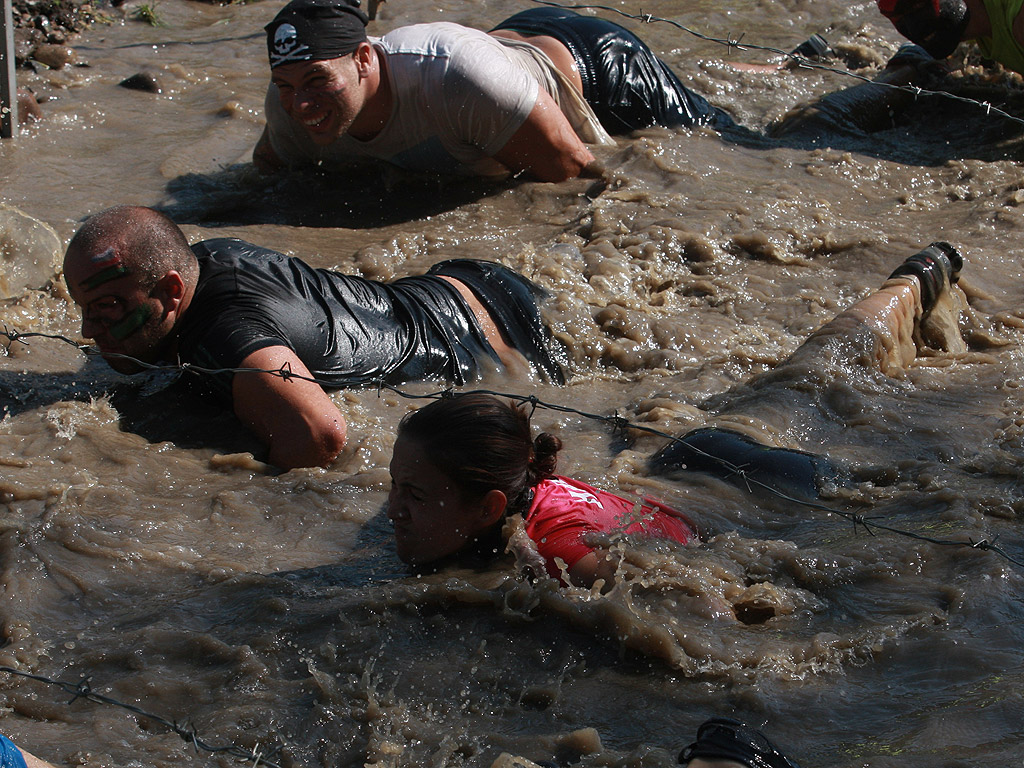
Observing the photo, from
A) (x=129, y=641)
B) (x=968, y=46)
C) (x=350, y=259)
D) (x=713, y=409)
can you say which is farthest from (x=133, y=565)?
(x=968, y=46)

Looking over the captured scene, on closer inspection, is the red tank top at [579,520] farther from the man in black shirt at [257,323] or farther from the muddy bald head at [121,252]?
the muddy bald head at [121,252]

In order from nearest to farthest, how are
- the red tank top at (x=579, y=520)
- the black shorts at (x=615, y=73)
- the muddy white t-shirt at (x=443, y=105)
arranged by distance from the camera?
the red tank top at (x=579, y=520), the muddy white t-shirt at (x=443, y=105), the black shorts at (x=615, y=73)

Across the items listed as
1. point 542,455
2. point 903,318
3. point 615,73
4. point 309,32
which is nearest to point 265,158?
point 309,32

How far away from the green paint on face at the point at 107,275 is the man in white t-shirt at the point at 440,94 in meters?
2.13

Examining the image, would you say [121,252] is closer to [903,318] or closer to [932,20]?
[903,318]

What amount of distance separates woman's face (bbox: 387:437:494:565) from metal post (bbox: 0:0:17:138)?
4.54 metres

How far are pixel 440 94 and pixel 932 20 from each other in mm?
3585

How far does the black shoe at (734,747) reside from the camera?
82.7 inches

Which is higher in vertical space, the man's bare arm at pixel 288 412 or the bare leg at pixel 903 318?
the bare leg at pixel 903 318

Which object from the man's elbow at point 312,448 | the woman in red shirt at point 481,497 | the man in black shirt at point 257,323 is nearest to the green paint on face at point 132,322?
the man in black shirt at point 257,323

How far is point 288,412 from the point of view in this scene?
12.6 ft

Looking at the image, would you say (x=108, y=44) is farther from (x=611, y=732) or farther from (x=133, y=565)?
(x=611, y=732)

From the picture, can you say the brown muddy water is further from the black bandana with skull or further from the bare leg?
the black bandana with skull

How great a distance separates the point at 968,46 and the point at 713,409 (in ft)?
17.6
